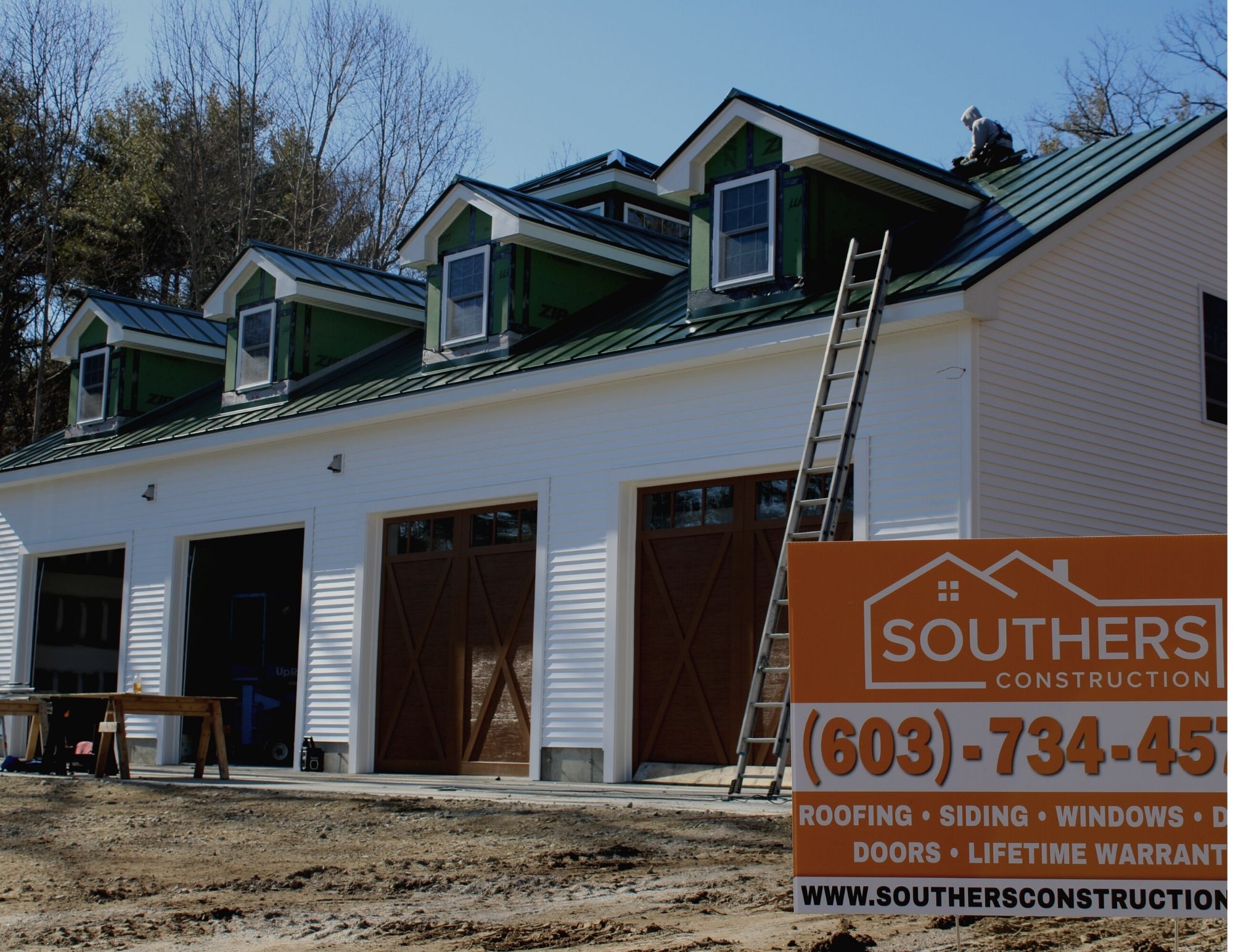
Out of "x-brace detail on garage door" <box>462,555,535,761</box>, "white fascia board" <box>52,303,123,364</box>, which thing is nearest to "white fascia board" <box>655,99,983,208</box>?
"x-brace detail on garage door" <box>462,555,535,761</box>

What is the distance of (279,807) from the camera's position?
11312 millimetres

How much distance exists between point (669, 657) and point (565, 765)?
155 centimetres

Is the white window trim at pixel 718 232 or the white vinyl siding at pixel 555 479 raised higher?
the white window trim at pixel 718 232

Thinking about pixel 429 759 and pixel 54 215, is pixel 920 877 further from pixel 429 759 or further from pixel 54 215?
pixel 54 215

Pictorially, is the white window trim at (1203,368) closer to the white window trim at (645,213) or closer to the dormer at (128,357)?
the white window trim at (645,213)

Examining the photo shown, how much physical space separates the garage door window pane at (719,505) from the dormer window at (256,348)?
793cm

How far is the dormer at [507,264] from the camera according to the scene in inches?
663

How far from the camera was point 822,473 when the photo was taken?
13.0 m

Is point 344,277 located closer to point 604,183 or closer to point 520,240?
point 604,183

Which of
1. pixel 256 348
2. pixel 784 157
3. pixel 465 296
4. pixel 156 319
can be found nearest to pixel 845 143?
pixel 784 157

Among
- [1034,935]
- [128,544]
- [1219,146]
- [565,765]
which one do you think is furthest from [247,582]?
[1034,935]

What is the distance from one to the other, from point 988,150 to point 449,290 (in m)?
6.40

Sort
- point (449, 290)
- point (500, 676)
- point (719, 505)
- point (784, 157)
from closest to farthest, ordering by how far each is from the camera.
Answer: point (719, 505)
point (784, 157)
point (500, 676)
point (449, 290)

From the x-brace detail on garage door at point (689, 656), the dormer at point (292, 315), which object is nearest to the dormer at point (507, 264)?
the dormer at point (292, 315)
